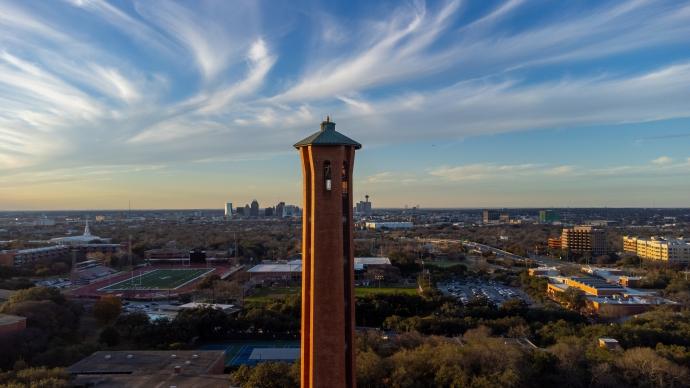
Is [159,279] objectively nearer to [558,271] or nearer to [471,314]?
[471,314]

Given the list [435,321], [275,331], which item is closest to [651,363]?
[435,321]

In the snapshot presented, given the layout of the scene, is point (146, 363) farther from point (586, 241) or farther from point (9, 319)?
point (586, 241)

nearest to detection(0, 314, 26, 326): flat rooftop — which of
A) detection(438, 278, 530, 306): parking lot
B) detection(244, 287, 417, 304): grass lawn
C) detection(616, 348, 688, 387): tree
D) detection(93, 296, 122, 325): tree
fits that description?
detection(93, 296, 122, 325): tree

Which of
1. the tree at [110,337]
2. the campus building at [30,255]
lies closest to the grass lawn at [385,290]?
the tree at [110,337]

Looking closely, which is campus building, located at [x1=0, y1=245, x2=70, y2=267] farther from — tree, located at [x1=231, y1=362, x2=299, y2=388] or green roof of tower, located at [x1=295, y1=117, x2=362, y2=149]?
green roof of tower, located at [x1=295, y1=117, x2=362, y2=149]

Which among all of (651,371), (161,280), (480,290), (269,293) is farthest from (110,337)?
(480,290)

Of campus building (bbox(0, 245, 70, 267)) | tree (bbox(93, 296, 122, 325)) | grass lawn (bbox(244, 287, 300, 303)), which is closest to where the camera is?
tree (bbox(93, 296, 122, 325))
